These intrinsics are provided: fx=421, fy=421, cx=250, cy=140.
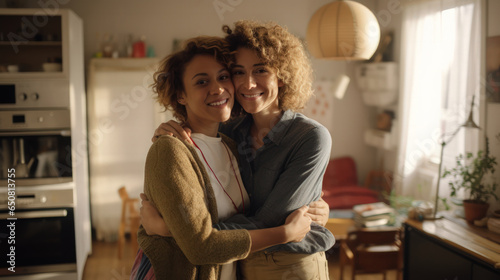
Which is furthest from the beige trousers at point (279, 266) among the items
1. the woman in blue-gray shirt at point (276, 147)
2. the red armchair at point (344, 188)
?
the red armchair at point (344, 188)

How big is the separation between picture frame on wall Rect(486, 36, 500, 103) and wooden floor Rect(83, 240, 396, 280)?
1682 mm

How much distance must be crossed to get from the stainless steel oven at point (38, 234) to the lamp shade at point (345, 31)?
2.41 meters

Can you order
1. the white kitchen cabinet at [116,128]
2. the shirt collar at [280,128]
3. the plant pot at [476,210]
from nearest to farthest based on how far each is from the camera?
the shirt collar at [280,128], the plant pot at [476,210], the white kitchen cabinet at [116,128]

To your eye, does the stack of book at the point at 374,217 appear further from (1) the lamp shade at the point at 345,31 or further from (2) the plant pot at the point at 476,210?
(1) the lamp shade at the point at 345,31

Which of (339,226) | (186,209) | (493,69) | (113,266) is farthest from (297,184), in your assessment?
(113,266)

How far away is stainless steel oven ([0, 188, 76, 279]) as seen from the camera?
131 inches

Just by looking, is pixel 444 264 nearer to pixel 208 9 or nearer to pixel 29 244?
pixel 29 244

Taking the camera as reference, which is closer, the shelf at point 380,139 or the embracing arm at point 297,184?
the embracing arm at point 297,184

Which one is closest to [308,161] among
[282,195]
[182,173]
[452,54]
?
[282,195]

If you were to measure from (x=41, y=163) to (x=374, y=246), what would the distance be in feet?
8.74

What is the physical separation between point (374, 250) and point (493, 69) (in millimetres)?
1545

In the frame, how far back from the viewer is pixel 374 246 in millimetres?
2953

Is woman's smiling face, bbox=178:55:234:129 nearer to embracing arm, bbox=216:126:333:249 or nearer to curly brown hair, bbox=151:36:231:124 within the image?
curly brown hair, bbox=151:36:231:124

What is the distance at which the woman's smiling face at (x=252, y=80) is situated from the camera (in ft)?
4.91
